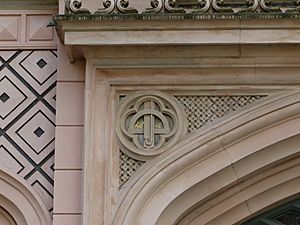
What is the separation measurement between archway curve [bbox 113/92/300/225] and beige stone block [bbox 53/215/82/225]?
0.95 ft

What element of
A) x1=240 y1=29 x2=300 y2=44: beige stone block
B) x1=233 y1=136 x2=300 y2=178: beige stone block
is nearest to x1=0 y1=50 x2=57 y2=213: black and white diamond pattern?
A: x1=233 y1=136 x2=300 y2=178: beige stone block

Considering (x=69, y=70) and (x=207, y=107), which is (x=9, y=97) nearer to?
(x=69, y=70)

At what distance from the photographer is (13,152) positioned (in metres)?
8.02

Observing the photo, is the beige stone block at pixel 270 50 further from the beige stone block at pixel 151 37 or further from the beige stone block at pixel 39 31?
the beige stone block at pixel 39 31

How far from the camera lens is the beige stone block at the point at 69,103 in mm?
7953

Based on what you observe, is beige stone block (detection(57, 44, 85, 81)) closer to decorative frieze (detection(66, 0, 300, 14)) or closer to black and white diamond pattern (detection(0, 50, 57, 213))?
black and white diamond pattern (detection(0, 50, 57, 213))

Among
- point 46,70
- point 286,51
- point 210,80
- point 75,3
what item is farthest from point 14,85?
point 286,51

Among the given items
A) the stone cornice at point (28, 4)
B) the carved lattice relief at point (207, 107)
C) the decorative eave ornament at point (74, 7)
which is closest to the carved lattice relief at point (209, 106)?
the carved lattice relief at point (207, 107)

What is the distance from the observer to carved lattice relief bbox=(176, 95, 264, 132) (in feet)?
25.9

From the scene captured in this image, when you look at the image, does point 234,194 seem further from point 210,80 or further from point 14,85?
point 14,85

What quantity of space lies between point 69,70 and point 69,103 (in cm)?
25

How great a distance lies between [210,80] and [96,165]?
37.7 inches

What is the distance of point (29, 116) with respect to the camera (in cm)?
809

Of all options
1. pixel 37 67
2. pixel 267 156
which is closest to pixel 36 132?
pixel 37 67
